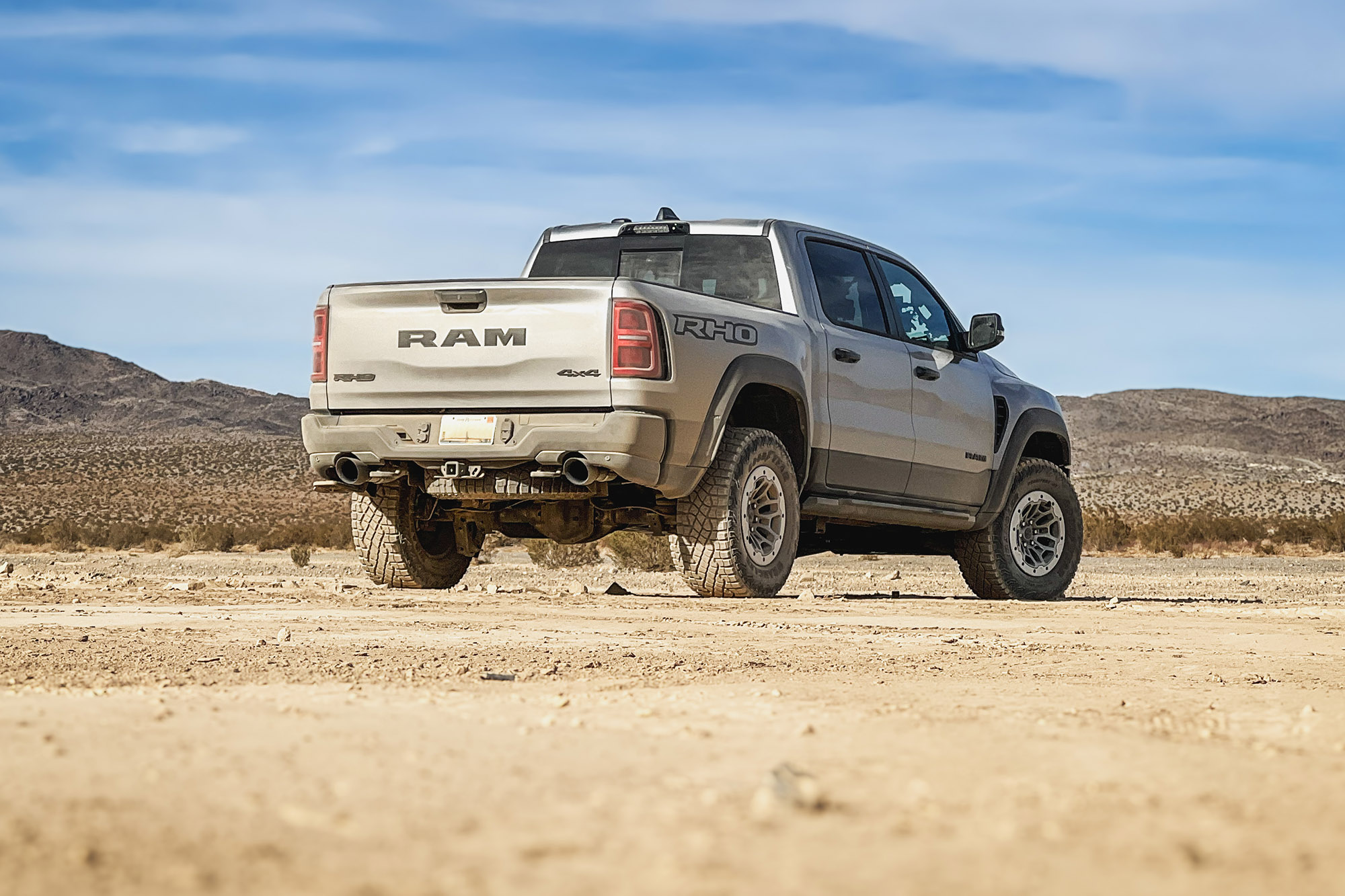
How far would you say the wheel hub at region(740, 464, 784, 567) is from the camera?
33.0 feet

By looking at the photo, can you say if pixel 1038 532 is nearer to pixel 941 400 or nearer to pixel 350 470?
pixel 941 400

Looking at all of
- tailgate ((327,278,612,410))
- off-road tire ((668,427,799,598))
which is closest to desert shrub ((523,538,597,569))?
off-road tire ((668,427,799,598))

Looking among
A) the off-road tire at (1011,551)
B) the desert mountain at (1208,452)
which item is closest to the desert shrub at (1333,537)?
the off-road tire at (1011,551)

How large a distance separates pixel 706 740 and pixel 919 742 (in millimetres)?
535

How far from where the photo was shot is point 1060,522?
43.0 feet

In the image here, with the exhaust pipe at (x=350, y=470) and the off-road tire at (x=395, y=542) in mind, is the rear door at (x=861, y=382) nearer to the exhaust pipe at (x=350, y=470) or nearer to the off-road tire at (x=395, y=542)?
the off-road tire at (x=395, y=542)

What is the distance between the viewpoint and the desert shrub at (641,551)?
63.3ft

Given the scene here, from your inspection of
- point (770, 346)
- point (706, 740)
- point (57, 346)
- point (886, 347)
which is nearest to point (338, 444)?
point (770, 346)

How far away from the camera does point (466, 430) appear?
9.42 meters

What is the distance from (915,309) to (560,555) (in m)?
9.06

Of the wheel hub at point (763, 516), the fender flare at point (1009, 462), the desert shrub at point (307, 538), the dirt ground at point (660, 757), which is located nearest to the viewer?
the dirt ground at point (660, 757)

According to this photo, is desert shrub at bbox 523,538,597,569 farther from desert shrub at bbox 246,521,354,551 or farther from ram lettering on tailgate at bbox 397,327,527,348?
ram lettering on tailgate at bbox 397,327,527,348

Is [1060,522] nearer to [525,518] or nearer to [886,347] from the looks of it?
[886,347]

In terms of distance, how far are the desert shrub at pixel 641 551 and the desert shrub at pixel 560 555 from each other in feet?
1.30
